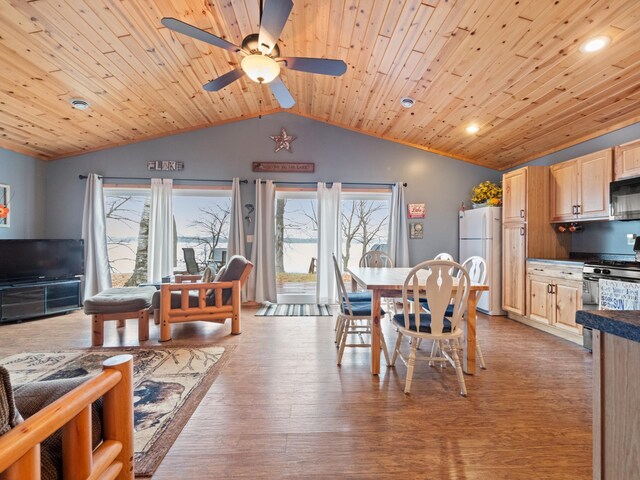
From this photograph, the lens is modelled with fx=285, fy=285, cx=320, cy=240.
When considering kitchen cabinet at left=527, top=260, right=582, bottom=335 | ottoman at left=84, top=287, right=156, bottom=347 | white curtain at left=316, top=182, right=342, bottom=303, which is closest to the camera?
ottoman at left=84, top=287, right=156, bottom=347

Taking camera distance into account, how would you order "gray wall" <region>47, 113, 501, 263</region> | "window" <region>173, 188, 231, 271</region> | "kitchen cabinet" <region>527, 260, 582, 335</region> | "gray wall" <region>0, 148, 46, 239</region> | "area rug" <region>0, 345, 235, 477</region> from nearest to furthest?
"area rug" <region>0, 345, 235, 477</region>, "kitchen cabinet" <region>527, 260, 582, 335</region>, "gray wall" <region>0, 148, 46, 239</region>, "gray wall" <region>47, 113, 501, 263</region>, "window" <region>173, 188, 231, 271</region>

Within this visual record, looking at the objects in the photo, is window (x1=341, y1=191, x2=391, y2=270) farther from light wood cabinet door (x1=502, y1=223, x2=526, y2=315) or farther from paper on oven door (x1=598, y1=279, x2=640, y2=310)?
paper on oven door (x1=598, y1=279, x2=640, y2=310)

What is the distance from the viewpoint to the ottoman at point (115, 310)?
2912 millimetres

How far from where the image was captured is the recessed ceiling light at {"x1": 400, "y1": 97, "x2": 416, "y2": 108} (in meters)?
3.52

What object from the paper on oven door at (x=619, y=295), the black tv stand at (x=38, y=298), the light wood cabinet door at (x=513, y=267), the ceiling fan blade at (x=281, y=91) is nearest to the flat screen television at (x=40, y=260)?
the black tv stand at (x=38, y=298)

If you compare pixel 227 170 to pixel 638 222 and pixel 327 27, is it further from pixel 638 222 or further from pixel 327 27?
pixel 638 222

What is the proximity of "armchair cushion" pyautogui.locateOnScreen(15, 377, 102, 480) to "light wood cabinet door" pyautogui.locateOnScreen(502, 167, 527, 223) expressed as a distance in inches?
177

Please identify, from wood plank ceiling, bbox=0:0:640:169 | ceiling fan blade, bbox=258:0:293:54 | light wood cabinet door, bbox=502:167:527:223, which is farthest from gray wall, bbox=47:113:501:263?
ceiling fan blade, bbox=258:0:293:54

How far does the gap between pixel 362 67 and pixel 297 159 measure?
1979mm

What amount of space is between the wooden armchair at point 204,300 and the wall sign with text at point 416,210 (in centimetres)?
295

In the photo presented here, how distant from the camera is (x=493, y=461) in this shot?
4.72ft

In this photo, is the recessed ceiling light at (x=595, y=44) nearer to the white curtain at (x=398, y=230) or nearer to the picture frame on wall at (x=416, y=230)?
the white curtain at (x=398, y=230)

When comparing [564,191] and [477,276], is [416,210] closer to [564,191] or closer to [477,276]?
[564,191]

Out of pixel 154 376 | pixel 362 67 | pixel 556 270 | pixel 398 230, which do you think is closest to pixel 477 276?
pixel 556 270
